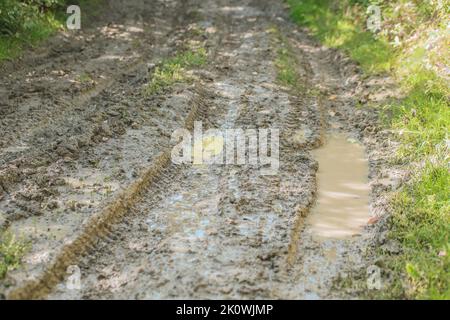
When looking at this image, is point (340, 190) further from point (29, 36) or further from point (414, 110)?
point (29, 36)

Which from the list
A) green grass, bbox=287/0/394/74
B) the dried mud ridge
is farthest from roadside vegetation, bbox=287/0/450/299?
the dried mud ridge

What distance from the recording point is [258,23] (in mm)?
13375

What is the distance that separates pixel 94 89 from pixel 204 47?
9.39 ft

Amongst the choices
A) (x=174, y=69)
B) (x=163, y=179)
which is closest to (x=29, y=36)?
(x=174, y=69)

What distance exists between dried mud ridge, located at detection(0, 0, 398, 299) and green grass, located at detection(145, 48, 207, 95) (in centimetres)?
20

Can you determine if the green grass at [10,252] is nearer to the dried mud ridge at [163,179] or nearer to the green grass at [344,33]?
the dried mud ridge at [163,179]

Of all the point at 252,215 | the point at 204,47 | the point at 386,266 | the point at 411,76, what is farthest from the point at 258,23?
the point at 386,266

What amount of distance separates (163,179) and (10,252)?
203 cm

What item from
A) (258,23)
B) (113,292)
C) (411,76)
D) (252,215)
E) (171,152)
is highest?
(258,23)

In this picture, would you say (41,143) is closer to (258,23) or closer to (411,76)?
(411,76)

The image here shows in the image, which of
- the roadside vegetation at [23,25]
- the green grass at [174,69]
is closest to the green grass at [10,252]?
the green grass at [174,69]

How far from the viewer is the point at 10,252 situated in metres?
4.59

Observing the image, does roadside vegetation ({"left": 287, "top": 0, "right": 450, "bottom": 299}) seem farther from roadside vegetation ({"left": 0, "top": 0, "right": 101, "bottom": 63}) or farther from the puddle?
roadside vegetation ({"left": 0, "top": 0, "right": 101, "bottom": 63})

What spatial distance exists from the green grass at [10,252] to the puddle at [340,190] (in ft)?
8.78
